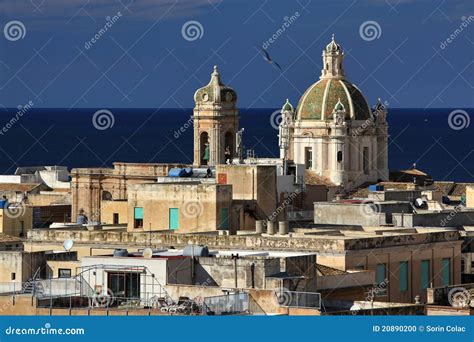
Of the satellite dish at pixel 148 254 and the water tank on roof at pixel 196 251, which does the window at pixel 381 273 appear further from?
the satellite dish at pixel 148 254

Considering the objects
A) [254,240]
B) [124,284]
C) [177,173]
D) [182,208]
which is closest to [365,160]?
[177,173]

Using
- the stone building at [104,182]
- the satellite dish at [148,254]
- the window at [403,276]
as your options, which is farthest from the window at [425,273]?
the stone building at [104,182]

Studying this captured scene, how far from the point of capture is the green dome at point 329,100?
232ft

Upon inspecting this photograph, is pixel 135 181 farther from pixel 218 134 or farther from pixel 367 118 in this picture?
pixel 367 118

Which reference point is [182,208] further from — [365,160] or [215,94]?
[365,160]

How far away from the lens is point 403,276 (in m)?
40.5

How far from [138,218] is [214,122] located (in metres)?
21.2

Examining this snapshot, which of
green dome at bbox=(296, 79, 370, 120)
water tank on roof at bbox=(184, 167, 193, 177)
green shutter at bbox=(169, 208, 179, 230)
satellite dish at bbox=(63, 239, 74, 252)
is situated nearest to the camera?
satellite dish at bbox=(63, 239, 74, 252)

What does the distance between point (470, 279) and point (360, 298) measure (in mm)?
6831

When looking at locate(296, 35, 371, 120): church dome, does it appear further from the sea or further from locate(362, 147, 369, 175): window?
the sea

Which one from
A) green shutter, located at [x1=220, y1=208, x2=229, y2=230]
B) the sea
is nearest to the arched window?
green shutter, located at [x1=220, y1=208, x2=229, y2=230]

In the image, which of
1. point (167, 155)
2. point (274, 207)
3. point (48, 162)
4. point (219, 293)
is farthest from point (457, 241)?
point (167, 155)

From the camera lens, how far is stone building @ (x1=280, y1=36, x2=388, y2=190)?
Answer: 231 ft

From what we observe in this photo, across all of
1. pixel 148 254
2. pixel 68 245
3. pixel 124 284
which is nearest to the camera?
pixel 124 284
